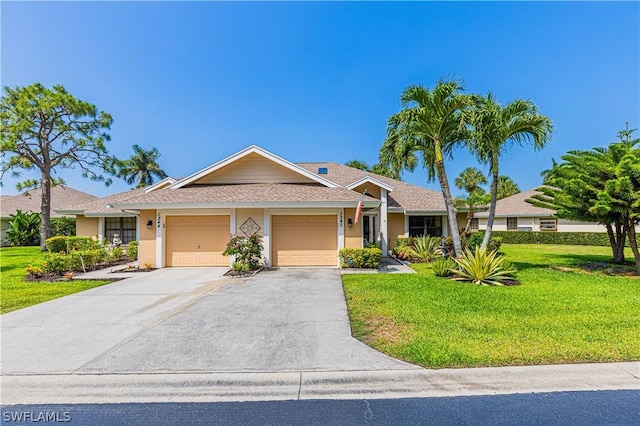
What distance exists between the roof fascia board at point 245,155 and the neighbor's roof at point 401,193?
4431mm

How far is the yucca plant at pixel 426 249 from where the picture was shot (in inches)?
619

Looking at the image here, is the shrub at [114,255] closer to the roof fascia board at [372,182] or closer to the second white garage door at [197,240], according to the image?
the second white garage door at [197,240]

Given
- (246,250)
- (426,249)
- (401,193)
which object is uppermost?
(401,193)

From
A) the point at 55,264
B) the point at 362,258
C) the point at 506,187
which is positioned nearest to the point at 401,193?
the point at 362,258

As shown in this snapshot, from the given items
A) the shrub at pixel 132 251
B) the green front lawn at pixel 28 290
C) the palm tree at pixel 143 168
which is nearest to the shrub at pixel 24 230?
the palm tree at pixel 143 168

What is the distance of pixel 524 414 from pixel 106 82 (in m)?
18.8

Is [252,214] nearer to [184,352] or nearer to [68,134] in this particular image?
[184,352]

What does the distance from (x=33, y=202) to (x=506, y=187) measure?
59.8m

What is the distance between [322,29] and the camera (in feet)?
47.8

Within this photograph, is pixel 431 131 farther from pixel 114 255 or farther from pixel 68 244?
pixel 68 244

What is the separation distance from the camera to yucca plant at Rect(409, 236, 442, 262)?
1572 centimetres

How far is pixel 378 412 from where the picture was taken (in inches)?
128

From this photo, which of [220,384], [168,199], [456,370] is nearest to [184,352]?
[220,384]

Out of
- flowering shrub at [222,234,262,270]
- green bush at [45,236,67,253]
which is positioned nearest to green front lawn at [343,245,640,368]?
flowering shrub at [222,234,262,270]
